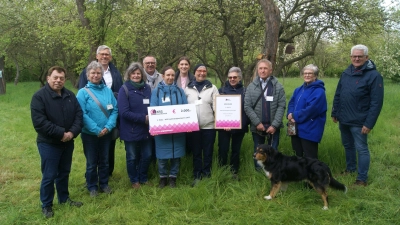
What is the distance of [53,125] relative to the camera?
3.68 meters

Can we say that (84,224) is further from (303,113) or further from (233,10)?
A: (233,10)

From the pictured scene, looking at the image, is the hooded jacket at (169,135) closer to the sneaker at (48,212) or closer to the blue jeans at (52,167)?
the blue jeans at (52,167)

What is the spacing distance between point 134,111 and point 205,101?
1129 mm

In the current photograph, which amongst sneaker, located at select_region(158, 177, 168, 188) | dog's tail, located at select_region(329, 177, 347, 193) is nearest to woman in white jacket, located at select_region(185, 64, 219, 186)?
sneaker, located at select_region(158, 177, 168, 188)

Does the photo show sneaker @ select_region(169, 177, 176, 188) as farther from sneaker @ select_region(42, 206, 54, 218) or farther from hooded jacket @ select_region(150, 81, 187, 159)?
sneaker @ select_region(42, 206, 54, 218)

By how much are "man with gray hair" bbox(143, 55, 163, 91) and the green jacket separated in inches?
65.4

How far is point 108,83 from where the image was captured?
16.4ft

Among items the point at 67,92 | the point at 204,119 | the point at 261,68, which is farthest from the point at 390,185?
the point at 67,92

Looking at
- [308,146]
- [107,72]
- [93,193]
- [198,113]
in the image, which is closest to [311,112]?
[308,146]

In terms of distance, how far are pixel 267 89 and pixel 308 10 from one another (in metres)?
8.00

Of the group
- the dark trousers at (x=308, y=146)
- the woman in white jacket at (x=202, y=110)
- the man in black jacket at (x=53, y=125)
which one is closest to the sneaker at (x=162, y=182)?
the woman in white jacket at (x=202, y=110)

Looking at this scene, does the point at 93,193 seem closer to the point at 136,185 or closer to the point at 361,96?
the point at 136,185

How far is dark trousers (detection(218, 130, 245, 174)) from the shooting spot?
4.98 metres

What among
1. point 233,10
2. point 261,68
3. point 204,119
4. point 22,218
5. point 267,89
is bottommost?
point 22,218
